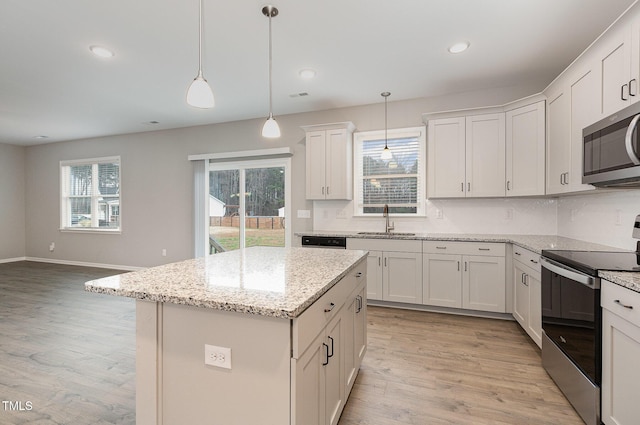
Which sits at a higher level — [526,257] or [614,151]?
[614,151]

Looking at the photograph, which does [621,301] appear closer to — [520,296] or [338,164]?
[520,296]

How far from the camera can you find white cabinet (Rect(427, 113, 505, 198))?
3525 millimetres

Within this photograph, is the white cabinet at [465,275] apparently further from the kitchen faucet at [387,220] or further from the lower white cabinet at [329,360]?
the lower white cabinet at [329,360]

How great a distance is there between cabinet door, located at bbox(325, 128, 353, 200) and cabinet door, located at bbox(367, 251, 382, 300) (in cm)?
97

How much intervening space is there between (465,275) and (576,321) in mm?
1603

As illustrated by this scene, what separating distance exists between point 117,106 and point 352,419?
202 inches

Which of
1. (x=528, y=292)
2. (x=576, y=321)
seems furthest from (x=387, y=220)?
(x=576, y=321)

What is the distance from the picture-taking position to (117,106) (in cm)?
455

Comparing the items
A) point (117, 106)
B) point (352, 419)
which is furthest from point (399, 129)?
point (117, 106)

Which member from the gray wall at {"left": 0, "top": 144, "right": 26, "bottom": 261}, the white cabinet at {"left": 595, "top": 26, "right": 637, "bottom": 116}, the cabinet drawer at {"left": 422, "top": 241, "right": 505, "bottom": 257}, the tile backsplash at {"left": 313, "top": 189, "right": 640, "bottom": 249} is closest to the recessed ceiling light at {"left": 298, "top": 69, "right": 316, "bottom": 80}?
the tile backsplash at {"left": 313, "top": 189, "right": 640, "bottom": 249}

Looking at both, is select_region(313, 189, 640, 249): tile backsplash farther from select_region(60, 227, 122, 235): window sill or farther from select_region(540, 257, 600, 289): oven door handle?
select_region(60, 227, 122, 235): window sill

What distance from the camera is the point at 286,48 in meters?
2.91

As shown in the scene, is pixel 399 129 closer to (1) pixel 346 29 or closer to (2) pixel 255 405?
(1) pixel 346 29

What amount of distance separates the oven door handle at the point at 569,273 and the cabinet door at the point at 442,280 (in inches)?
46.2
